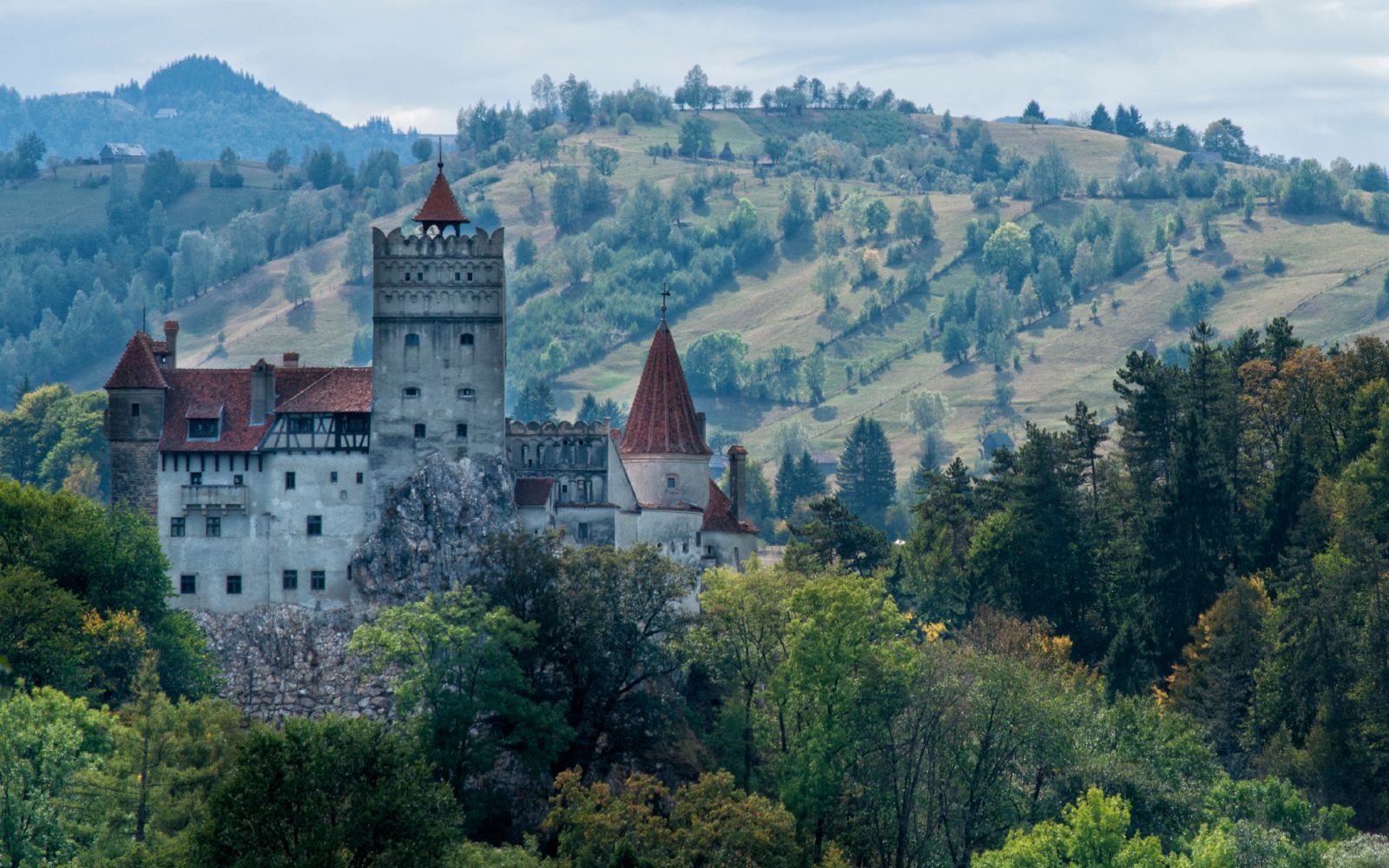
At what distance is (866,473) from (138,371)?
113 m

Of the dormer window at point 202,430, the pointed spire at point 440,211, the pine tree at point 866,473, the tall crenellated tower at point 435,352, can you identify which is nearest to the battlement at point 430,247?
the tall crenellated tower at point 435,352

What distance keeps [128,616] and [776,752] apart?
24508 mm

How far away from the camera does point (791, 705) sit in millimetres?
86312

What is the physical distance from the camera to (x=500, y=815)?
8356 cm

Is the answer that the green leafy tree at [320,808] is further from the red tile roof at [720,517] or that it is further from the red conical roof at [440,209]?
the red tile roof at [720,517]

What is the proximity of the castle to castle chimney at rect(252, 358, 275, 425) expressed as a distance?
49 millimetres

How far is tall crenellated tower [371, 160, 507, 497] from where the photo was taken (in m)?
90.3

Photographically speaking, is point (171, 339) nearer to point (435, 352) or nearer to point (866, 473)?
point (435, 352)

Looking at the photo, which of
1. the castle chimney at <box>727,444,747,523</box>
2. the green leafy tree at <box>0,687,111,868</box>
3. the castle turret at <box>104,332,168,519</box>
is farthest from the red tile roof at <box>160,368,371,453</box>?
the castle chimney at <box>727,444,747,523</box>

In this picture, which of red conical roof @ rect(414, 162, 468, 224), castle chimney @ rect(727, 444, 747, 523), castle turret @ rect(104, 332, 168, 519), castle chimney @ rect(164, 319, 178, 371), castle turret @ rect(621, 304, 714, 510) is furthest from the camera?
castle chimney @ rect(727, 444, 747, 523)

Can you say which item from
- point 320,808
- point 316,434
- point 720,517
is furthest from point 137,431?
point 320,808

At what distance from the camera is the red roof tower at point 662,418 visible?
3868 inches

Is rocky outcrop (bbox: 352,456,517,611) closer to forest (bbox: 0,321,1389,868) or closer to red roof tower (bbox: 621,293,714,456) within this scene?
forest (bbox: 0,321,1389,868)

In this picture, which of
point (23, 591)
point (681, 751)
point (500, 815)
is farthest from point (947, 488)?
point (23, 591)
